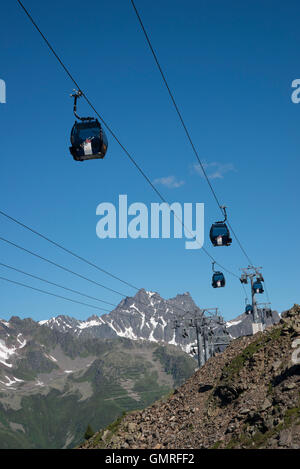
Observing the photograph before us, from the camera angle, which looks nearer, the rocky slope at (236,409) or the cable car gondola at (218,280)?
the rocky slope at (236,409)

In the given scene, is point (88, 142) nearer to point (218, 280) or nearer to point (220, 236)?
point (220, 236)

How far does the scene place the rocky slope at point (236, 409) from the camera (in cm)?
2738

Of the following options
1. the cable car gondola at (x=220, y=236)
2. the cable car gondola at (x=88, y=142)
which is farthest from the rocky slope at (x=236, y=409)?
the cable car gondola at (x=88, y=142)

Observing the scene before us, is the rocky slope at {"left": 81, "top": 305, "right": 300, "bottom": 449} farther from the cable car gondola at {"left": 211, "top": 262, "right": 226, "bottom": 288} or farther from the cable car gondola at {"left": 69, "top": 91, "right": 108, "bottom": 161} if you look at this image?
the cable car gondola at {"left": 69, "top": 91, "right": 108, "bottom": 161}

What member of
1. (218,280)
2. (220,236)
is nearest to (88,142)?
(220,236)

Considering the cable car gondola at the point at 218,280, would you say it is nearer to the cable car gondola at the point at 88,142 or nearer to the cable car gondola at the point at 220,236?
the cable car gondola at the point at 220,236

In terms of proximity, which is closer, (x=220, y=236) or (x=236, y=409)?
(x=236, y=409)

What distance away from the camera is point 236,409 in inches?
1342

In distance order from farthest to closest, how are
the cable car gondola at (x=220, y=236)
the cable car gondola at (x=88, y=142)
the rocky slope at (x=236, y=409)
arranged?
the cable car gondola at (x=220, y=236)
the rocky slope at (x=236, y=409)
the cable car gondola at (x=88, y=142)
